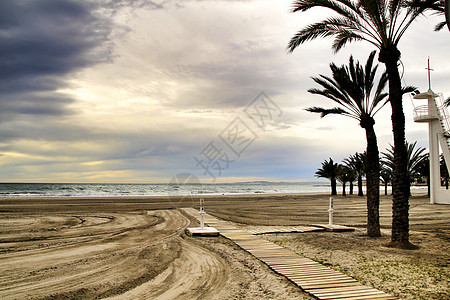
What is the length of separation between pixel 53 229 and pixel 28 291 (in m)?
8.68

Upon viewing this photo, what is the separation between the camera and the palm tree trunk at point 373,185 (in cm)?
1173

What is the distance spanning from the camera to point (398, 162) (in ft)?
33.3

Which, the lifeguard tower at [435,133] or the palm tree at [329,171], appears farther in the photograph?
the palm tree at [329,171]

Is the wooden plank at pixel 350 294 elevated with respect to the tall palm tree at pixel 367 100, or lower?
lower

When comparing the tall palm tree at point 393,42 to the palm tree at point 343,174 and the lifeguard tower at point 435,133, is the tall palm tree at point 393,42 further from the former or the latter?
the palm tree at point 343,174

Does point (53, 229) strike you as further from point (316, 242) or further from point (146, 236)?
point (316, 242)

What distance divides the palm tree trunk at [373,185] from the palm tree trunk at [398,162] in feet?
4.91

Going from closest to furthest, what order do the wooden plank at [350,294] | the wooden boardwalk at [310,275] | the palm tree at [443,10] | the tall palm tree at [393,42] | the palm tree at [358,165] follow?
the palm tree at [443,10] < the wooden plank at [350,294] < the wooden boardwalk at [310,275] < the tall palm tree at [393,42] < the palm tree at [358,165]

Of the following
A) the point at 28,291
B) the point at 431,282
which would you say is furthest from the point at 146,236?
the point at 431,282

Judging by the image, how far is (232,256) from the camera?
8.51 m

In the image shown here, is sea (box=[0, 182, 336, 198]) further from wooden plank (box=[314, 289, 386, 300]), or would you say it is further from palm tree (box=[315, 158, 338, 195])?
wooden plank (box=[314, 289, 386, 300])

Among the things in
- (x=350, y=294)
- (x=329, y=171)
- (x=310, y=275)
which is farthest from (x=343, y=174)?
(x=350, y=294)

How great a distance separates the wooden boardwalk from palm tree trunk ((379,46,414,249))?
3800 millimetres

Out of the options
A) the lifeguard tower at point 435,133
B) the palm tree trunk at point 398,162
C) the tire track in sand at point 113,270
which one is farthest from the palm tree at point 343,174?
the tire track in sand at point 113,270
